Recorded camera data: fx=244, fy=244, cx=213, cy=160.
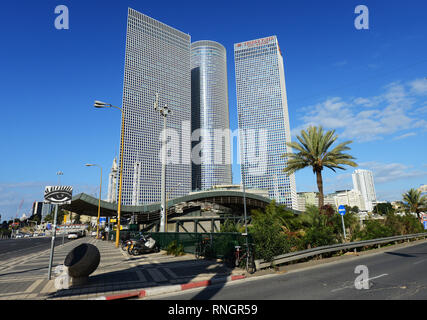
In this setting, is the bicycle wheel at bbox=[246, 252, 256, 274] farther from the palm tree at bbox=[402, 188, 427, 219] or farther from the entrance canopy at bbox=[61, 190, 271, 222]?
the palm tree at bbox=[402, 188, 427, 219]

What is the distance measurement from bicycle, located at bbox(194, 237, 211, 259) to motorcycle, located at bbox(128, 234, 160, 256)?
5.06m

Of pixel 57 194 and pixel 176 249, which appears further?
pixel 176 249

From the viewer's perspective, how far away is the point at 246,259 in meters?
10.7

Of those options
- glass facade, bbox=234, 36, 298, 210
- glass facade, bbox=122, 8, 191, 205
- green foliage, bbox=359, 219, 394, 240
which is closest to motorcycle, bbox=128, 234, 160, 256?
green foliage, bbox=359, 219, 394, 240

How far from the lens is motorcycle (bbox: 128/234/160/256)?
17281mm

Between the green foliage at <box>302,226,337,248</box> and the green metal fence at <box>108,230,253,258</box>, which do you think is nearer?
the green metal fence at <box>108,230,253,258</box>

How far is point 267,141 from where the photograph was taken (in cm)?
18175

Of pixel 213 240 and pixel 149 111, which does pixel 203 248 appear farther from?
pixel 149 111

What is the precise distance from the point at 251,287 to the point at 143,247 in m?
11.9

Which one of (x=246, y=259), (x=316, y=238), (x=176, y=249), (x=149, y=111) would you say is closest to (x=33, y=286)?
(x=246, y=259)

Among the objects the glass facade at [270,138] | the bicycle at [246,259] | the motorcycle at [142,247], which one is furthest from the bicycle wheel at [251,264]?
the glass facade at [270,138]

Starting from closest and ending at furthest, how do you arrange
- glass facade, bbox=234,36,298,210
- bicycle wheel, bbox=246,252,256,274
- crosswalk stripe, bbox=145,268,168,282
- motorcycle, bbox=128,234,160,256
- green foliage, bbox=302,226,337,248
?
crosswalk stripe, bbox=145,268,168,282 → bicycle wheel, bbox=246,252,256,274 → green foliage, bbox=302,226,337,248 → motorcycle, bbox=128,234,160,256 → glass facade, bbox=234,36,298,210

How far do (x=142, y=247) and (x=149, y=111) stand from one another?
551 feet
